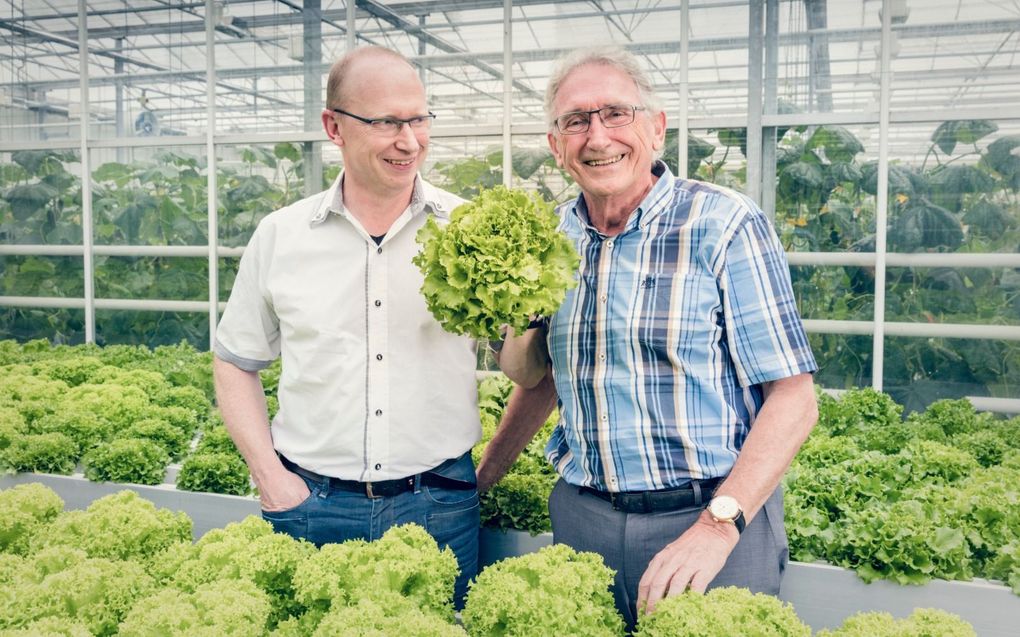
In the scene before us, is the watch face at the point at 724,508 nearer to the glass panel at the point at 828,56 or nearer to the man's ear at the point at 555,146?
the man's ear at the point at 555,146

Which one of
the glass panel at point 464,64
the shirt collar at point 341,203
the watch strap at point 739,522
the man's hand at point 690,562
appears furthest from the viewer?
the glass panel at point 464,64

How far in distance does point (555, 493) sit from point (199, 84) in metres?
8.86

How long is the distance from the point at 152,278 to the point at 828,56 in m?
7.74

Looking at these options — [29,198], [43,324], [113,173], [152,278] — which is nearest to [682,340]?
[152,278]

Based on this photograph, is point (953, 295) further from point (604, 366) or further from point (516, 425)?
point (604, 366)

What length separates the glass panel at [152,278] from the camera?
1053cm

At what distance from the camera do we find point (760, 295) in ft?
8.50

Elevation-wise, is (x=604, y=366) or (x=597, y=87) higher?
(x=597, y=87)

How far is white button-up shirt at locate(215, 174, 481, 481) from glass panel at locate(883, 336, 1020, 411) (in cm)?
599

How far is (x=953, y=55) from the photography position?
7699mm

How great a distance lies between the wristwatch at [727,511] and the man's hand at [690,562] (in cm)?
2

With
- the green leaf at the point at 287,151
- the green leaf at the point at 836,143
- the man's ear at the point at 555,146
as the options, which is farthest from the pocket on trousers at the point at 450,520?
the green leaf at the point at 287,151

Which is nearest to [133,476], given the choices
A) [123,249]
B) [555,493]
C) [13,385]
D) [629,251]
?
[13,385]

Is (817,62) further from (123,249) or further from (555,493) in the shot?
(123,249)
